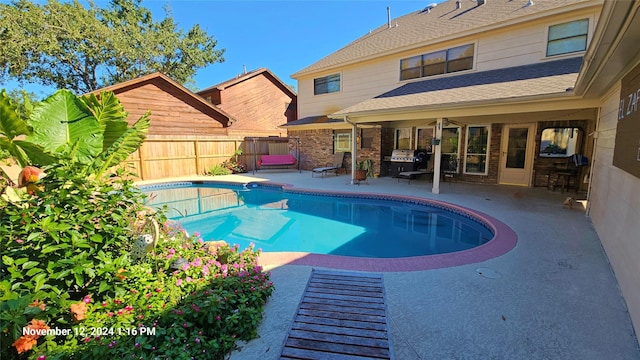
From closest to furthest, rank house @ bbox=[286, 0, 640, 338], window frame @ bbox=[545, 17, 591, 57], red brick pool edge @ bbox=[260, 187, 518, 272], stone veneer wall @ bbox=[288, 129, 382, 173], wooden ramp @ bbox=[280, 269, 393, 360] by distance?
wooden ramp @ bbox=[280, 269, 393, 360] < house @ bbox=[286, 0, 640, 338] < red brick pool edge @ bbox=[260, 187, 518, 272] < window frame @ bbox=[545, 17, 591, 57] < stone veneer wall @ bbox=[288, 129, 382, 173]

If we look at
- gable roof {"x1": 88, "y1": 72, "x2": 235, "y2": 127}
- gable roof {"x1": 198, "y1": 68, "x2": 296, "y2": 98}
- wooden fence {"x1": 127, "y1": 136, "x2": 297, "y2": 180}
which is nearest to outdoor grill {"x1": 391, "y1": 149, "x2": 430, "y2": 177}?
wooden fence {"x1": 127, "y1": 136, "x2": 297, "y2": 180}

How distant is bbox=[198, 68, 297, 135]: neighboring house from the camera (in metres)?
19.9

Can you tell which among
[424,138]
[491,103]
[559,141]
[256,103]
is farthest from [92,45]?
[559,141]

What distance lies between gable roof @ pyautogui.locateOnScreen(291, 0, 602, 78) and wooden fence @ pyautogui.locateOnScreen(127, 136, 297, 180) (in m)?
4.86

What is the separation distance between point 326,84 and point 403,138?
5066mm

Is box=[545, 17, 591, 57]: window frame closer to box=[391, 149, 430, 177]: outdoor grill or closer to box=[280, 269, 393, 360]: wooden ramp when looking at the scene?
box=[391, 149, 430, 177]: outdoor grill

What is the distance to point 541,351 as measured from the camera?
2430 mm

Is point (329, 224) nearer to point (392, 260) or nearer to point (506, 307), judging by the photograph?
point (392, 260)

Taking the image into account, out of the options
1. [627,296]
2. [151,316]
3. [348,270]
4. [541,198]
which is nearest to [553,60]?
[541,198]

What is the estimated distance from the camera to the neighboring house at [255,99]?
19.9m

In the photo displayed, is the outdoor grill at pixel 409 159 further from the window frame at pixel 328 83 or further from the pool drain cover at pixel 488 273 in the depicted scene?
the pool drain cover at pixel 488 273

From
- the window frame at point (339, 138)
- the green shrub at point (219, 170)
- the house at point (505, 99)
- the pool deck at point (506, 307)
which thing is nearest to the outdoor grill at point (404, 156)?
the house at point (505, 99)

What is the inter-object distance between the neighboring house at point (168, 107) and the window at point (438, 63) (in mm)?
10555

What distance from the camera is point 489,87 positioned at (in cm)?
820
